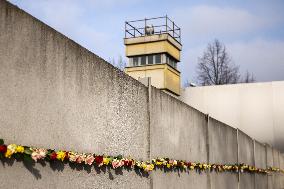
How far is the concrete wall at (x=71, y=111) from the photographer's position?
3301mm

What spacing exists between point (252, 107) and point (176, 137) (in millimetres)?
15960

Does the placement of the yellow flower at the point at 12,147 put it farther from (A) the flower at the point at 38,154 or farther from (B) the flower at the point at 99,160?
(B) the flower at the point at 99,160

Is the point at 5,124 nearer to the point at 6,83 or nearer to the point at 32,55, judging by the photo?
the point at 6,83

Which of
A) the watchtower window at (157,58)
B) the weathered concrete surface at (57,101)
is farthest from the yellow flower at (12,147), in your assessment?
the watchtower window at (157,58)

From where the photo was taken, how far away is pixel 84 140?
428 cm

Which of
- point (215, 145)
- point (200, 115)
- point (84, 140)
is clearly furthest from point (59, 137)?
point (215, 145)

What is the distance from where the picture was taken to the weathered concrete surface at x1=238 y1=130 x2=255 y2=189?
41.9ft

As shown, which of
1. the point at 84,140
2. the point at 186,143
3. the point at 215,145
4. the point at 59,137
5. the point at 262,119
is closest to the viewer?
the point at 59,137

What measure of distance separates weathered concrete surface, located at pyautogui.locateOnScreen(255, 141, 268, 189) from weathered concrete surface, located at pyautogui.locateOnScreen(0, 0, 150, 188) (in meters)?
11.1

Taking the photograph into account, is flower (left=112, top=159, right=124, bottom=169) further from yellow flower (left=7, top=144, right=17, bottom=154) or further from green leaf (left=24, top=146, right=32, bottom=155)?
yellow flower (left=7, top=144, right=17, bottom=154)

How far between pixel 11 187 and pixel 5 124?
447 mm

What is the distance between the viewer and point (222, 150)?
34.0 ft

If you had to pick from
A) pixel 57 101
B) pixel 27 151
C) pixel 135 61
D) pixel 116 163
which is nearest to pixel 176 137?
pixel 116 163

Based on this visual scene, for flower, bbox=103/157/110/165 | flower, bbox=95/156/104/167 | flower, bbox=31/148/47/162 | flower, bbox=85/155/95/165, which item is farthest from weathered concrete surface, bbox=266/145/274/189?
flower, bbox=31/148/47/162
